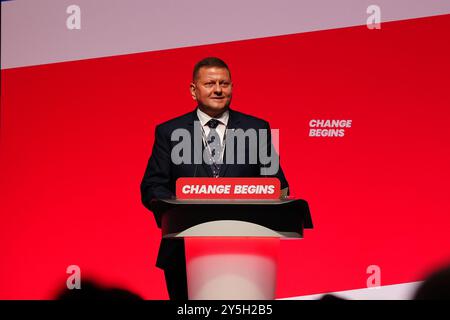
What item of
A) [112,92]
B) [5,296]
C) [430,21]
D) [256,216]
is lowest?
[5,296]

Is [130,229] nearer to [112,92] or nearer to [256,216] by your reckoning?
[112,92]

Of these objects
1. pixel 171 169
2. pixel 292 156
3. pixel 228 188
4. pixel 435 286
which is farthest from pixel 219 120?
pixel 435 286

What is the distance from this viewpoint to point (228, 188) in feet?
8.65

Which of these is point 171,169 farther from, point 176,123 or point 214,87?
point 214,87

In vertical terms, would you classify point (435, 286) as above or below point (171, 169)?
below

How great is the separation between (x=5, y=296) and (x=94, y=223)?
0.67 meters

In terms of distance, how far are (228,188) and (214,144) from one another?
0.57 metres

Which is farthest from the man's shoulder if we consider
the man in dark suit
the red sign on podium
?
the red sign on podium

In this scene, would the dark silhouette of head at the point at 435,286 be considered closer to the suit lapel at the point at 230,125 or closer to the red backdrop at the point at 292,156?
the red backdrop at the point at 292,156

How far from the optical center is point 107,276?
4.29 metres

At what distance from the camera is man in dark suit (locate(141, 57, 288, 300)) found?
300 cm
